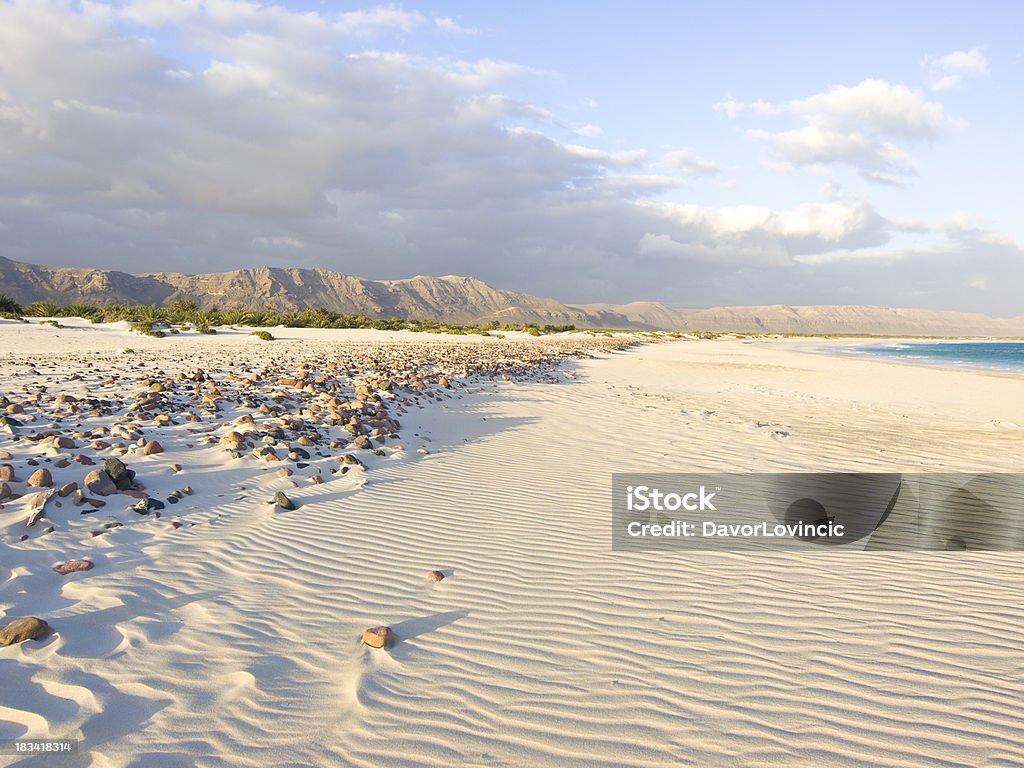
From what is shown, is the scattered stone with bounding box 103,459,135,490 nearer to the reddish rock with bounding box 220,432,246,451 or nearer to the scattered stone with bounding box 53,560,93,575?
the reddish rock with bounding box 220,432,246,451

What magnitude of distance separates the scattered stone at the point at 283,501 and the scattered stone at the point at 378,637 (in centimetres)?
242

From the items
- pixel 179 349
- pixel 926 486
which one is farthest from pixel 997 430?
pixel 179 349

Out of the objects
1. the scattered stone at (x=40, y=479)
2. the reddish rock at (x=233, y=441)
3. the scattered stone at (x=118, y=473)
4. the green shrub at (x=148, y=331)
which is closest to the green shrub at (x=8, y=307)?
the green shrub at (x=148, y=331)

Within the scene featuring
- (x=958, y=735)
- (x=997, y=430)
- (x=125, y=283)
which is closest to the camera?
(x=958, y=735)

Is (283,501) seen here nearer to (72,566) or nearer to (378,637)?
(72,566)

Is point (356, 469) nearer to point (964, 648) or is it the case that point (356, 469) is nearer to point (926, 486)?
point (964, 648)

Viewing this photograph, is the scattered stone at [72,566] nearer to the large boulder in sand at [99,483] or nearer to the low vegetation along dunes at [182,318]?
the large boulder in sand at [99,483]

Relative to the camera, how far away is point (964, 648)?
3146 mm

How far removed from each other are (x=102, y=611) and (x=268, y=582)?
0.89 metres

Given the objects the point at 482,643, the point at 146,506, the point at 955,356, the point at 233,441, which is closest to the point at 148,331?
the point at 233,441

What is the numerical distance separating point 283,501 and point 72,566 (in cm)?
170

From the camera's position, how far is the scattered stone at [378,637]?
296 centimetres

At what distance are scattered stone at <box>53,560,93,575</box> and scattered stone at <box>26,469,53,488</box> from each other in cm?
147

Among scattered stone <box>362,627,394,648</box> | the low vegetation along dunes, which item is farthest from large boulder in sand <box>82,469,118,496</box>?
the low vegetation along dunes
